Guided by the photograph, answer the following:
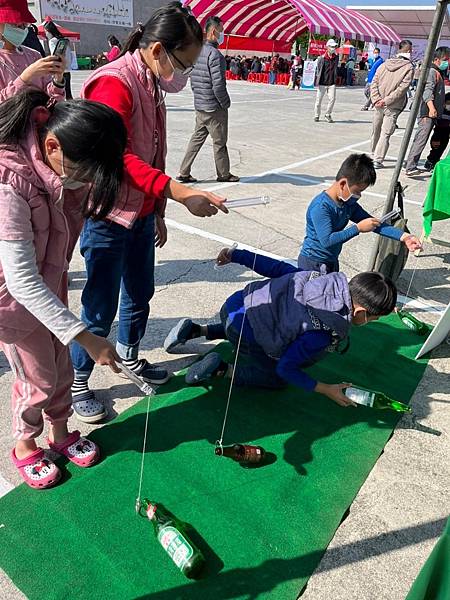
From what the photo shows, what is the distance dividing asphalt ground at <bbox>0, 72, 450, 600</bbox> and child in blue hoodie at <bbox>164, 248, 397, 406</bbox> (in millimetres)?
461

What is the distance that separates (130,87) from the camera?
193 centimetres

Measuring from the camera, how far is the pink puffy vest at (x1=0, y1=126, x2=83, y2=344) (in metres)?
1.44

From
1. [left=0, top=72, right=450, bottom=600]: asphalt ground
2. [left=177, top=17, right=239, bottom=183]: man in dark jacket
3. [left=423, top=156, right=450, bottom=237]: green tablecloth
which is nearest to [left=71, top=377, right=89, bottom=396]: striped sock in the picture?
[left=0, top=72, right=450, bottom=600]: asphalt ground

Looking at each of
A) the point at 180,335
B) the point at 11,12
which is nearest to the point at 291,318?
the point at 180,335

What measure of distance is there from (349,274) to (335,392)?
2153mm

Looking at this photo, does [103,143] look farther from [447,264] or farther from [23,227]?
[447,264]

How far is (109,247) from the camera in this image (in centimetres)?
216

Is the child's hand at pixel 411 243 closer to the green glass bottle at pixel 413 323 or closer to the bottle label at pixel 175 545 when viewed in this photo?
the green glass bottle at pixel 413 323

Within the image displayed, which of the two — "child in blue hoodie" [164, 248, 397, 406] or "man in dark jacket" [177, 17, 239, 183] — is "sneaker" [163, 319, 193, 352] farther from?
"man in dark jacket" [177, 17, 239, 183]

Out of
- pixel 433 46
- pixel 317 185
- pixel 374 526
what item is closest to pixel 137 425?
pixel 374 526

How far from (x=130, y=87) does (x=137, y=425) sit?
1.59 meters

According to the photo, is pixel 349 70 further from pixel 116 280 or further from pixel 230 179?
pixel 116 280

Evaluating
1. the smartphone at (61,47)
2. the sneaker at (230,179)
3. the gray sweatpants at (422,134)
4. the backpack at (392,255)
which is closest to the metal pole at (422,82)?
the backpack at (392,255)

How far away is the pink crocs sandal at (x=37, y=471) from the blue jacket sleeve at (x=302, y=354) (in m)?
1.14
